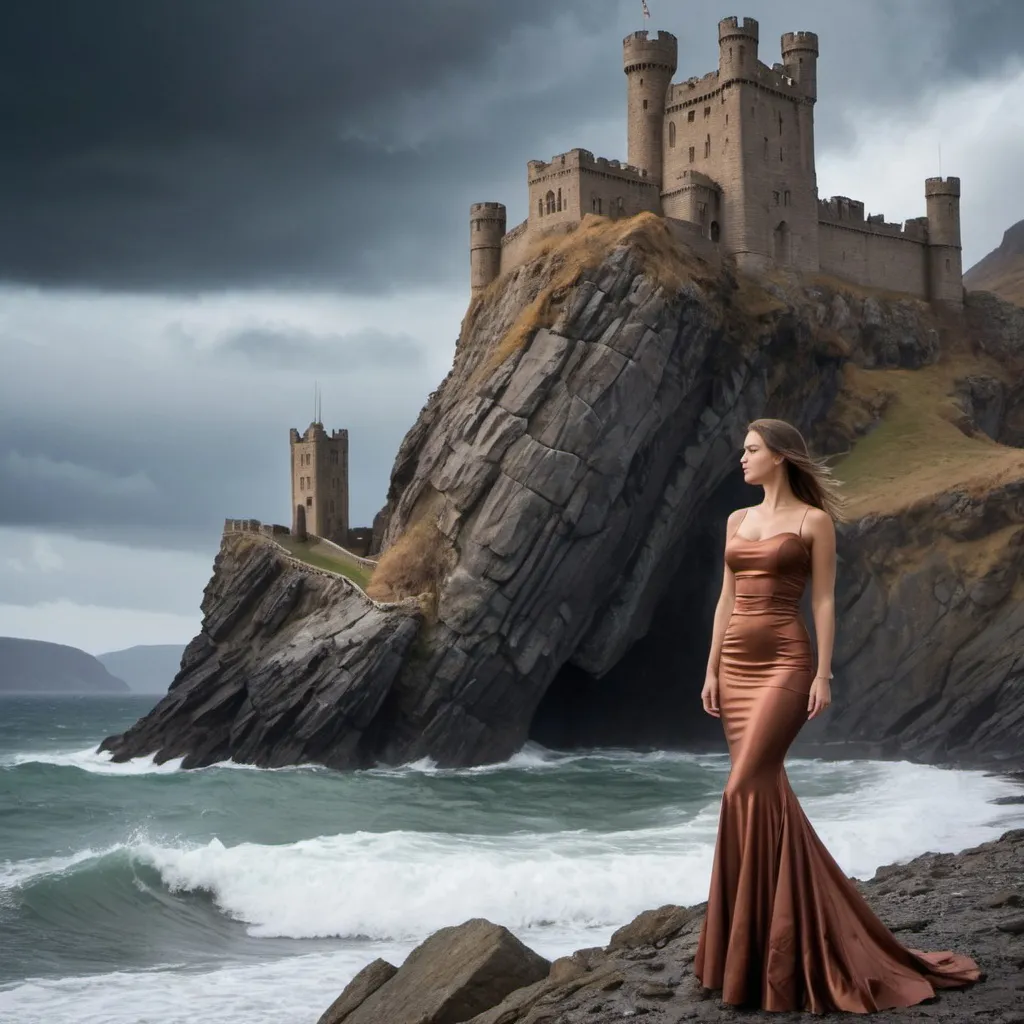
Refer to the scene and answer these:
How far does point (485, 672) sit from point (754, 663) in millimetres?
40801

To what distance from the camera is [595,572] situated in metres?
51.4

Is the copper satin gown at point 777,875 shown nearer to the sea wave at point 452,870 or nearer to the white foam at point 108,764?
the sea wave at point 452,870

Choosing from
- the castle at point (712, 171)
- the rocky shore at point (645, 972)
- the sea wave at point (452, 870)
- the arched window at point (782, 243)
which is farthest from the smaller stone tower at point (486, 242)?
the rocky shore at point (645, 972)

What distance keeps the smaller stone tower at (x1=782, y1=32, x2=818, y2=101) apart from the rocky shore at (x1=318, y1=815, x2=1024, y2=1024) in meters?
54.8

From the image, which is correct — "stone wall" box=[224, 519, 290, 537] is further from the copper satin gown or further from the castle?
the copper satin gown

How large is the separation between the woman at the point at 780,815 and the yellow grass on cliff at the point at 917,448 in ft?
141

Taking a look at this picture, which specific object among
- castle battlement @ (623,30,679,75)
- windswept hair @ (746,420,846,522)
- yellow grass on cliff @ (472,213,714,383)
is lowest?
windswept hair @ (746,420,846,522)

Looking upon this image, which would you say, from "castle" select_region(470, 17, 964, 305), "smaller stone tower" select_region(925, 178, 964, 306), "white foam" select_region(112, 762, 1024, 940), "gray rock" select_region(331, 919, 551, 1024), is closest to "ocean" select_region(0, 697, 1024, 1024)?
"white foam" select_region(112, 762, 1024, 940)

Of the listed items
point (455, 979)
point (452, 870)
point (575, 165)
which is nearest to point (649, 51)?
point (575, 165)

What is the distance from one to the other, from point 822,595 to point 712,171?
55.3 meters

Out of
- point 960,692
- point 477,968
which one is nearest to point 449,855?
point 477,968

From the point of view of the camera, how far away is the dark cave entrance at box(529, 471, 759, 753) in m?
56.9

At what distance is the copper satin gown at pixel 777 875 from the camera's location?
30.6ft

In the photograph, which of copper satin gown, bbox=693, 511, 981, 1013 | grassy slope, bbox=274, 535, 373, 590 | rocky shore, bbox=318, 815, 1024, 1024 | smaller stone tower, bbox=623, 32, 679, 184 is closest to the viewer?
copper satin gown, bbox=693, 511, 981, 1013
